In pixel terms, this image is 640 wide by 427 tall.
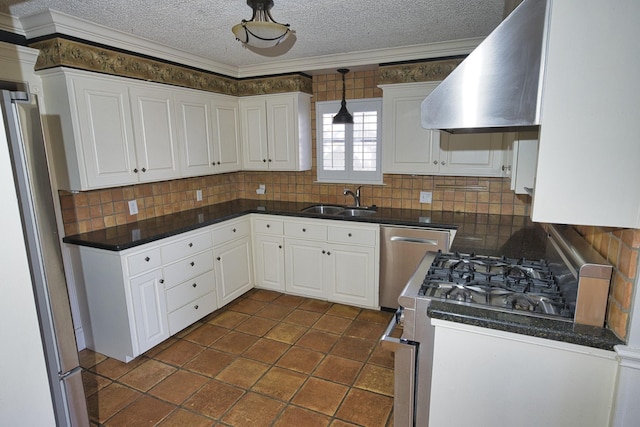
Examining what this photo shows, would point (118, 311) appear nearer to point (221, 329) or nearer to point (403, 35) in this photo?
point (221, 329)

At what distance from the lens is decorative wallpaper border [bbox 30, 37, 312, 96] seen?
236cm

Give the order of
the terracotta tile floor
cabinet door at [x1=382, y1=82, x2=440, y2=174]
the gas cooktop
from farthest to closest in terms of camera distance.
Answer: cabinet door at [x1=382, y1=82, x2=440, y2=174] → the terracotta tile floor → the gas cooktop

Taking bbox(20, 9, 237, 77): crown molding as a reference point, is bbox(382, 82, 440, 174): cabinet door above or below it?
below

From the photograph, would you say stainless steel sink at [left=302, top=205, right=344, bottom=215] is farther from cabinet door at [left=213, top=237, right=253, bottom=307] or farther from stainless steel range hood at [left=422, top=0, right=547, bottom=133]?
stainless steel range hood at [left=422, top=0, right=547, bottom=133]

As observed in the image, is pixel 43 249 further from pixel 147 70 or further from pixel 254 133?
pixel 254 133

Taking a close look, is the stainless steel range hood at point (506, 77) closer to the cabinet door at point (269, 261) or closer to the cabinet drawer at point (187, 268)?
the cabinet drawer at point (187, 268)

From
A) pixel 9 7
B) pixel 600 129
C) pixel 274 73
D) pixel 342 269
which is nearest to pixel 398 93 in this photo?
pixel 274 73

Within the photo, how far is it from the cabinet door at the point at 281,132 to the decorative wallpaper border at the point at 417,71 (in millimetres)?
980

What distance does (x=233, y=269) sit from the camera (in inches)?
138

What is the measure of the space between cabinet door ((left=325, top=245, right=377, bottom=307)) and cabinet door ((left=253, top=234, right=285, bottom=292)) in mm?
516

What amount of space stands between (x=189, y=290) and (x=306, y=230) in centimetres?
117

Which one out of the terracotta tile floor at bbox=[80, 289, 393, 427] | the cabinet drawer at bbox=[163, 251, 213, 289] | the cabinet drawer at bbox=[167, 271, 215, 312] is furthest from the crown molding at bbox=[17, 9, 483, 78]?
the terracotta tile floor at bbox=[80, 289, 393, 427]

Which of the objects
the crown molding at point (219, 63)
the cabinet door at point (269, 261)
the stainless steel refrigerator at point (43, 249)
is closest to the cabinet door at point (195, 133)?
the crown molding at point (219, 63)

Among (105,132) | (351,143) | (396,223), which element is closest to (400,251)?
(396,223)
